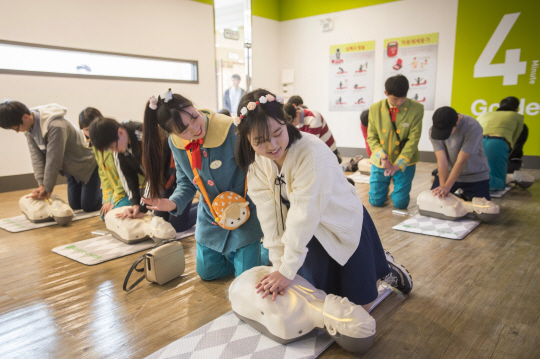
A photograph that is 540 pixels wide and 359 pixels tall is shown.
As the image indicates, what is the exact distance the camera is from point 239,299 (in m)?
1.48

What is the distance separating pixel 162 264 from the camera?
1.91m

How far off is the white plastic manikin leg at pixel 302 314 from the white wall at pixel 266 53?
6.29 meters

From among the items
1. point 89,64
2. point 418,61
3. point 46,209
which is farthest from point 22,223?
point 418,61

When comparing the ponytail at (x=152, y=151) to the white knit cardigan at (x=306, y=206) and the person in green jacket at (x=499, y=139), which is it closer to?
the white knit cardigan at (x=306, y=206)

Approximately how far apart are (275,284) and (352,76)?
604 centimetres

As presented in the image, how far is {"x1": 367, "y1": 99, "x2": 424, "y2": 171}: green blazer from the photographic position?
3.19 meters

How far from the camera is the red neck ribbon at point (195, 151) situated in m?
1.73

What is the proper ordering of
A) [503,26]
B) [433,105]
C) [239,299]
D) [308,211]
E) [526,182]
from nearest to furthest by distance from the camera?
1. [308,211]
2. [239,299]
3. [526,182]
4. [503,26]
5. [433,105]

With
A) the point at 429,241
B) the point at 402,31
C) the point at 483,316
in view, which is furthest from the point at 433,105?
the point at 483,316

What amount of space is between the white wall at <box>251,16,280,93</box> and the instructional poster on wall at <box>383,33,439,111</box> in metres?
2.38

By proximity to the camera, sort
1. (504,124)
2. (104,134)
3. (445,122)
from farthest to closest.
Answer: (504,124) → (445,122) → (104,134)

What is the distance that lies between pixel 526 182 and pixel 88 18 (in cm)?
561

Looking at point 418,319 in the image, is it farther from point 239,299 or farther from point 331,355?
point 239,299

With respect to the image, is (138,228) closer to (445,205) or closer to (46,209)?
(46,209)
